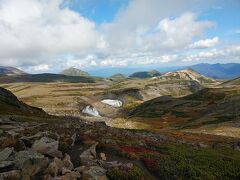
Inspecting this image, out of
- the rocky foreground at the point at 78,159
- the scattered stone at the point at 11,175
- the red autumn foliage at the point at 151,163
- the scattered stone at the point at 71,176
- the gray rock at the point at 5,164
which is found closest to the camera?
the scattered stone at the point at 11,175

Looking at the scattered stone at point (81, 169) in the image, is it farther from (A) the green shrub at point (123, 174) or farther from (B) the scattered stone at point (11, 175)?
(B) the scattered stone at point (11, 175)

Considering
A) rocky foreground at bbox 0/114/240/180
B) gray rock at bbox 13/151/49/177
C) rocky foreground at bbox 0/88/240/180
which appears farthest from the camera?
rocky foreground at bbox 0/88/240/180

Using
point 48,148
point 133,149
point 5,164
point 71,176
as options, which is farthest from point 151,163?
point 5,164

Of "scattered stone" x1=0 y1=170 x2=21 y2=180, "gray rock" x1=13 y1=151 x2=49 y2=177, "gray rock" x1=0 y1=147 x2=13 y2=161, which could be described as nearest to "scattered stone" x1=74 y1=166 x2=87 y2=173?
"gray rock" x1=13 y1=151 x2=49 y2=177

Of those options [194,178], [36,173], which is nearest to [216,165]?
[194,178]

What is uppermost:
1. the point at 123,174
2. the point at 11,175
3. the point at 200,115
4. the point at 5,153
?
the point at 5,153

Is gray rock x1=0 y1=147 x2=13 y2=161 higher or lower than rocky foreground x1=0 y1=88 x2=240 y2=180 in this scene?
higher

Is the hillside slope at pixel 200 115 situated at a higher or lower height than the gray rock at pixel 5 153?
lower

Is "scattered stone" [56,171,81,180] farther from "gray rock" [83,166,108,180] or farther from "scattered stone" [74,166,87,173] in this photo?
"scattered stone" [74,166,87,173]

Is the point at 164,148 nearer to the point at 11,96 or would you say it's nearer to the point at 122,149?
the point at 122,149

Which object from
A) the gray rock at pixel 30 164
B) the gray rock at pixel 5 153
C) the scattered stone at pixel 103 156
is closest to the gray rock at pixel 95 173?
the gray rock at pixel 30 164

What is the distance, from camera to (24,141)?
28938 mm

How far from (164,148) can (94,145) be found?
9.56 m

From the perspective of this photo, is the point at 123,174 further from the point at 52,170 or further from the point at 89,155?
the point at 52,170
